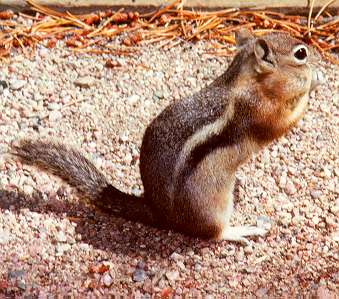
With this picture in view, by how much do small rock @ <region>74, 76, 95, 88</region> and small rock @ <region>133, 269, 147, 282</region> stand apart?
3.97ft

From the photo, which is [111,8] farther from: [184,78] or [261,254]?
[261,254]

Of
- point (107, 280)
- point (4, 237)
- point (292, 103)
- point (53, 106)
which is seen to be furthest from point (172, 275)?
point (53, 106)

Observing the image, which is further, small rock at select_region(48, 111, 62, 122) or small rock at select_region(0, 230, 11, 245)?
small rock at select_region(48, 111, 62, 122)

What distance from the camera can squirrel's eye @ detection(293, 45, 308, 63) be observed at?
3.14 meters

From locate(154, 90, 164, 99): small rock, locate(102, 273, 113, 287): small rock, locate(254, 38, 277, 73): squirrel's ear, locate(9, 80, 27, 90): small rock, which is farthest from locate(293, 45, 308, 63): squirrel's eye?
locate(9, 80, 27, 90): small rock

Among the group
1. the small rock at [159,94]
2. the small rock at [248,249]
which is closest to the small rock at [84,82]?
the small rock at [159,94]

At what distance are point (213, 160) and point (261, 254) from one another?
1.68 feet

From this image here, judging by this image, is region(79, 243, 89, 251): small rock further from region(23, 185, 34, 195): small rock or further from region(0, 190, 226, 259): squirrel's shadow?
region(23, 185, 34, 195): small rock

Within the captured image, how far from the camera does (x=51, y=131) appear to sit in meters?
3.85

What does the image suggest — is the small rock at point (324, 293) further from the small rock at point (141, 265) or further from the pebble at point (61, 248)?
the pebble at point (61, 248)

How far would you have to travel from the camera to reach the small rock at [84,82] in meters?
4.07

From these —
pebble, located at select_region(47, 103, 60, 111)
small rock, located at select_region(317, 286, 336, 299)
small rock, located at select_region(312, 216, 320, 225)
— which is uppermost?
pebble, located at select_region(47, 103, 60, 111)

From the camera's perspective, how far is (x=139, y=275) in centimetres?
324

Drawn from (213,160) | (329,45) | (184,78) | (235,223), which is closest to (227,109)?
(213,160)
